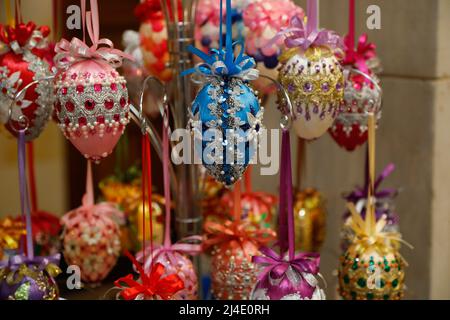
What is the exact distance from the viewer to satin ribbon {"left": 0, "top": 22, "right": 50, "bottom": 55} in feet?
2.87

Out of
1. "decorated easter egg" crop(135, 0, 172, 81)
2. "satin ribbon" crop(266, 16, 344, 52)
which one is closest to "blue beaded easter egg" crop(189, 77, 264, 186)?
"satin ribbon" crop(266, 16, 344, 52)

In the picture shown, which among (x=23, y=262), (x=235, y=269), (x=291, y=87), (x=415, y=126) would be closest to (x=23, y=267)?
(x=23, y=262)

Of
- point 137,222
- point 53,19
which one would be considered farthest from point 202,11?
point 137,222

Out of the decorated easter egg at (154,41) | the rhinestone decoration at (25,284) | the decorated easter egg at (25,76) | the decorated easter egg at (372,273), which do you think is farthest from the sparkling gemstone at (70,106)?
the decorated easter egg at (372,273)

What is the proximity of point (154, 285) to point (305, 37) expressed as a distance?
346 millimetres

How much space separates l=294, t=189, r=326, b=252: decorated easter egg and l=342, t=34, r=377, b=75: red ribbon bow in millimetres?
319

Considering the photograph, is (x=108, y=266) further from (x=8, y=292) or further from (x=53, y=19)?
(x=53, y=19)

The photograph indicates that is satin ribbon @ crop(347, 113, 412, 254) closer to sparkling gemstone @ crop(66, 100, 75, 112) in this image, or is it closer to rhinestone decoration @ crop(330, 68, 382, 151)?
rhinestone decoration @ crop(330, 68, 382, 151)

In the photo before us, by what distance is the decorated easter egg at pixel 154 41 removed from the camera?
1.06 meters

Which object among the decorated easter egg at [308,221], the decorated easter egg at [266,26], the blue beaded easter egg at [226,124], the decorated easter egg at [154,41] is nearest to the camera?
the blue beaded easter egg at [226,124]

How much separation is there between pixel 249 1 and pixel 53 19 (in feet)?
1.09

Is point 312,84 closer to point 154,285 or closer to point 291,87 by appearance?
point 291,87

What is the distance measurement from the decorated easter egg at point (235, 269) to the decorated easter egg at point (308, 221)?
0.25 meters

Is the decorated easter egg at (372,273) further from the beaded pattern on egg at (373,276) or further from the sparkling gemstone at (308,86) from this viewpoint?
the sparkling gemstone at (308,86)
